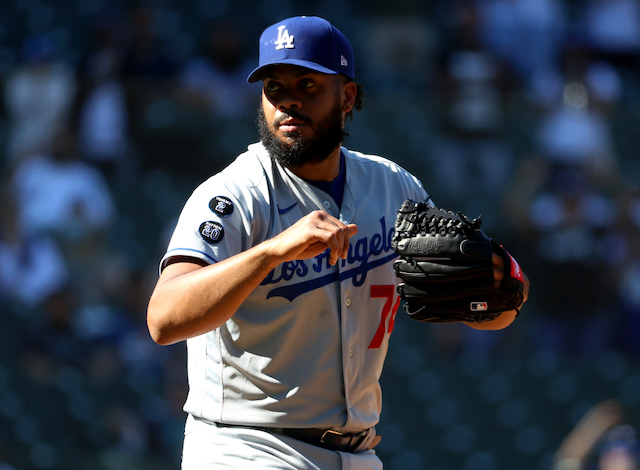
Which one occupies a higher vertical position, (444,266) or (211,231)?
(211,231)

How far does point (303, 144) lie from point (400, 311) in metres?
3.19

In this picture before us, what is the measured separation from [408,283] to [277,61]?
0.73m

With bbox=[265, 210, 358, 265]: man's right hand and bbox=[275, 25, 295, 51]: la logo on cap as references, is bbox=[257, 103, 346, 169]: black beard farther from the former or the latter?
bbox=[265, 210, 358, 265]: man's right hand

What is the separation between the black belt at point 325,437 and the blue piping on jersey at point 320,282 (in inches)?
14.1

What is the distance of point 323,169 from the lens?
96.7 inches

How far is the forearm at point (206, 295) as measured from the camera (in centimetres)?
188

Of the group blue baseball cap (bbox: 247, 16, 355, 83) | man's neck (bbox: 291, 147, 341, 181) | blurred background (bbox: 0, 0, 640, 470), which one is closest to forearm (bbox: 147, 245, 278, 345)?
man's neck (bbox: 291, 147, 341, 181)

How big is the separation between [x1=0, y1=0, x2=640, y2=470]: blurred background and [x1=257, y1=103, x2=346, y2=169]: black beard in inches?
118

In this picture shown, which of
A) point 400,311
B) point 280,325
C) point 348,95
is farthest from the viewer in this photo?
point 400,311

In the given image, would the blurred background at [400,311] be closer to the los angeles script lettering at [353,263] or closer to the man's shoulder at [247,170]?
the los angeles script lettering at [353,263]

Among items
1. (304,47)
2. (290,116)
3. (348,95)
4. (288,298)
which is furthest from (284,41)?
(288,298)

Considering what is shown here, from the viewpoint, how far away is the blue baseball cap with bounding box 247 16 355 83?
7.59ft

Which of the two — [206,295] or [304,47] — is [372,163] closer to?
[304,47]

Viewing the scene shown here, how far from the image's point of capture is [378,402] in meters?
2.44
